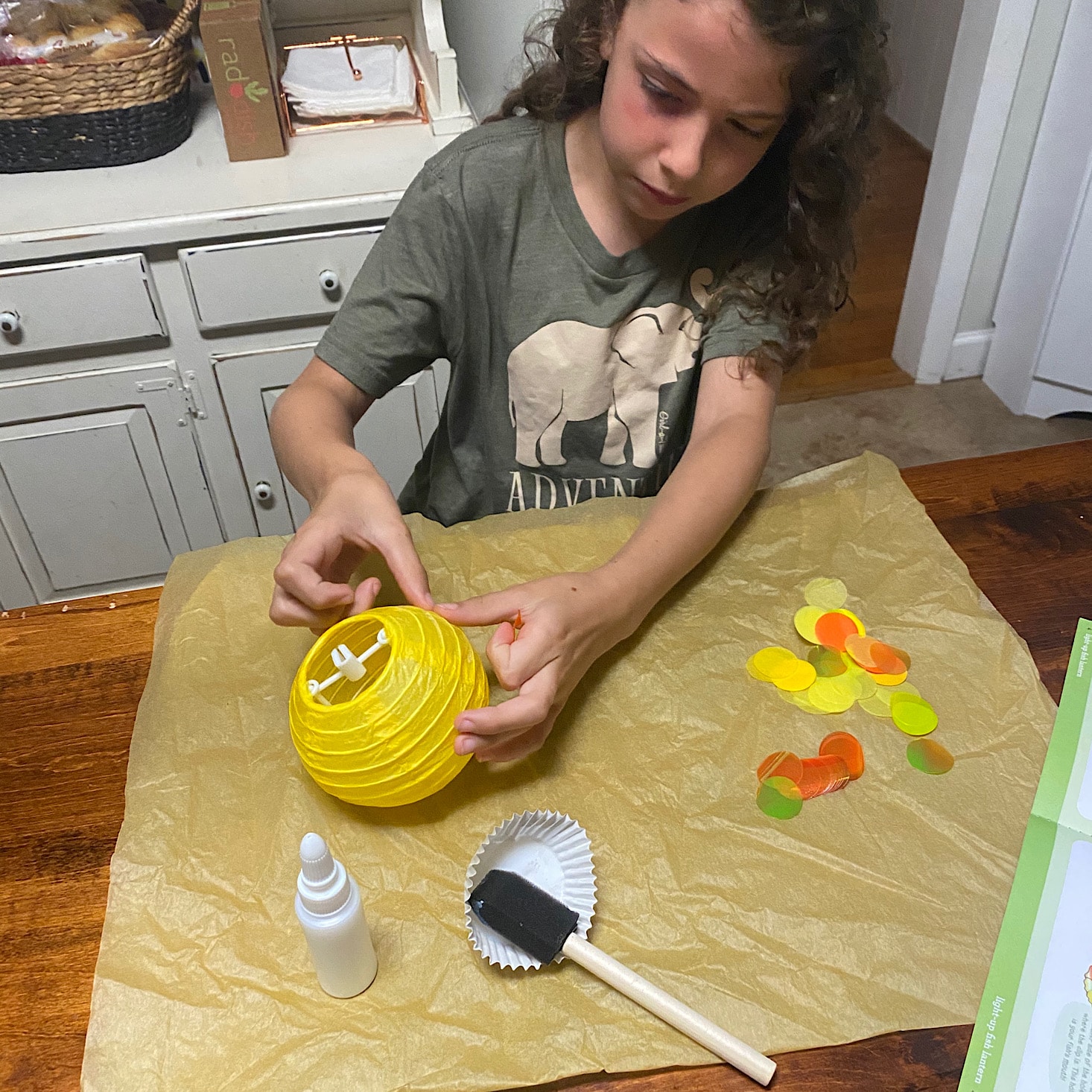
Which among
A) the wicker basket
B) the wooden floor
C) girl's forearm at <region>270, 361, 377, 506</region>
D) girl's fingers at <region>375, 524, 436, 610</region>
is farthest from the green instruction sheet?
the wooden floor

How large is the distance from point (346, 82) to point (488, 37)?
28 cm

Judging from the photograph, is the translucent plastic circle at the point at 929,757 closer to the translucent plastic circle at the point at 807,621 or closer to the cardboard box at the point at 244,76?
the translucent plastic circle at the point at 807,621

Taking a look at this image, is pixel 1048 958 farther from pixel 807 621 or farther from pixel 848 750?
pixel 807 621

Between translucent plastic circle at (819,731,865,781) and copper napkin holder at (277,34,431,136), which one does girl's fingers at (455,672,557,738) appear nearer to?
translucent plastic circle at (819,731,865,781)

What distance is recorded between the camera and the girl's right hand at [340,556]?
64cm

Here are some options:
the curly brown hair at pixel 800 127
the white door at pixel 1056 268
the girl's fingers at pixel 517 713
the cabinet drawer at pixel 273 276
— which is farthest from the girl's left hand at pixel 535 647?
the white door at pixel 1056 268

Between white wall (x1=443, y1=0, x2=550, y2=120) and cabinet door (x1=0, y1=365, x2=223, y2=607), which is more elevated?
white wall (x1=443, y1=0, x2=550, y2=120)

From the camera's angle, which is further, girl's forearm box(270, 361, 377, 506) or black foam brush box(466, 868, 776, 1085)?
girl's forearm box(270, 361, 377, 506)

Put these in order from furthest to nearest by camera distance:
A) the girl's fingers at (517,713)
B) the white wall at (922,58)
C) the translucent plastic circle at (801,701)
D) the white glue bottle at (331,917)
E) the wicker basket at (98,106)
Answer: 1. the white wall at (922,58)
2. the wicker basket at (98,106)
3. the translucent plastic circle at (801,701)
4. the girl's fingers at (517,713)
5. the white glue bottle at (331,917)

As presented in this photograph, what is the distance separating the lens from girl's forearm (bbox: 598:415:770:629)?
70 centimetres

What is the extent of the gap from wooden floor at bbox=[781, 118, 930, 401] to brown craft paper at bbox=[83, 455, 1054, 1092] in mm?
1338

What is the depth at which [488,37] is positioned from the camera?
1474 mm

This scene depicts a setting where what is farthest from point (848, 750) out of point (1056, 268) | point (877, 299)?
point (877, 299)

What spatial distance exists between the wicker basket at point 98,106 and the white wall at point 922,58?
2177 millimetres
